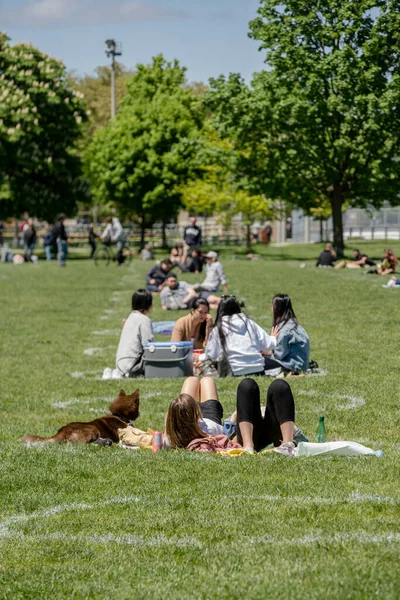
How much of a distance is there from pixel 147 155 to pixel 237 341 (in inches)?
2226

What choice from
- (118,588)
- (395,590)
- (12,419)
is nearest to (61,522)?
(118,588)

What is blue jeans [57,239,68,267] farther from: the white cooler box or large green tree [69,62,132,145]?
large green tree [69,62,132,145]

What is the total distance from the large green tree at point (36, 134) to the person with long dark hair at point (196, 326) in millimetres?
40234

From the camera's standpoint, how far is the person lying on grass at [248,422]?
8922mm

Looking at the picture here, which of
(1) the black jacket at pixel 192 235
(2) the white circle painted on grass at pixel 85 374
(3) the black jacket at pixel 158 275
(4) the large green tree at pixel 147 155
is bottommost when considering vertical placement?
(2) the white circle painted on grass at pixel 85 374

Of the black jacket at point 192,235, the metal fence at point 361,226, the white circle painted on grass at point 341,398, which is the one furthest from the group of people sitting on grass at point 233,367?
the metal fence at point 361,226

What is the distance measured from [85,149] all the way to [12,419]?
235ft

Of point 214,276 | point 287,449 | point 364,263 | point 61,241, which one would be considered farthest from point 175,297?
point 61,241

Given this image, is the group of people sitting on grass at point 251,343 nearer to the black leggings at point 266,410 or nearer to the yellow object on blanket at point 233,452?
the black leggings at point 266,410

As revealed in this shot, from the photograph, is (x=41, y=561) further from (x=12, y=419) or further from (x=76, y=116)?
(x=76, y=116)

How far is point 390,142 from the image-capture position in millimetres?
46969

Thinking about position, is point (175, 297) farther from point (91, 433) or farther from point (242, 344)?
point (91, 433)

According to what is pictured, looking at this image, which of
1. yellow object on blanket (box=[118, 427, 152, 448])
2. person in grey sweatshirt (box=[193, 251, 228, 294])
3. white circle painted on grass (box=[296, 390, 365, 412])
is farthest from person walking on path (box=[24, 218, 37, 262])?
yellow object on blanket (box=[118, 427, 152, 448])

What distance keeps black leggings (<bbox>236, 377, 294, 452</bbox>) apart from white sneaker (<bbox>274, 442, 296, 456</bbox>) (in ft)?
0.79
